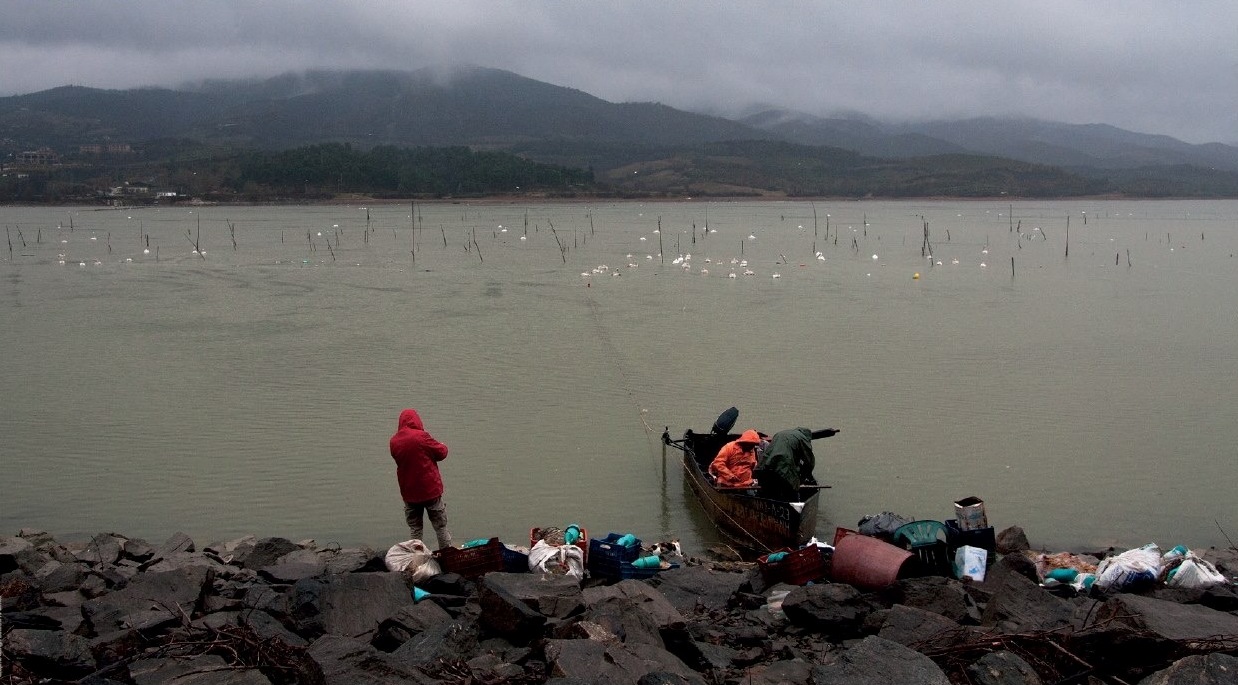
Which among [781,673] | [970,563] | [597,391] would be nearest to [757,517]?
[970,563]

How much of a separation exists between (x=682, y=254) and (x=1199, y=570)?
82.7 feet

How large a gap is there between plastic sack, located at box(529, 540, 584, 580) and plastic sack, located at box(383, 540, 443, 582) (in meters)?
0.55

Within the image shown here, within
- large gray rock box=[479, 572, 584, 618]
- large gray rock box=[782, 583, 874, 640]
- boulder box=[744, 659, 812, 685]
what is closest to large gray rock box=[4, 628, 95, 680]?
large gray rock box=[479, 572, 584, 618]

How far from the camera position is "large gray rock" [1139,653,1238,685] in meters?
3.98

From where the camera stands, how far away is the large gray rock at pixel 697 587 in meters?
5.62

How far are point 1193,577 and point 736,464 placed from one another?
10.4 ft

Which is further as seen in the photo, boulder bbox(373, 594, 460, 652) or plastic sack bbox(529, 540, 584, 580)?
plastic sack bbox(529, 540, 584, 580)

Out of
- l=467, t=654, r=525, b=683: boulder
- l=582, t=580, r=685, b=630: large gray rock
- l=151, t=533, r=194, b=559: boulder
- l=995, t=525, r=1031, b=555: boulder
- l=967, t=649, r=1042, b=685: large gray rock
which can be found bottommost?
l=995, t=525, r=1031, b=555: boulder

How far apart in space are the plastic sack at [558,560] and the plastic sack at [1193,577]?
129 inches

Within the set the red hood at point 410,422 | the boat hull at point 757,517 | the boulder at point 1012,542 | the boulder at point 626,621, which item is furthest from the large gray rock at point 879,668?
the red hood at point 410,422

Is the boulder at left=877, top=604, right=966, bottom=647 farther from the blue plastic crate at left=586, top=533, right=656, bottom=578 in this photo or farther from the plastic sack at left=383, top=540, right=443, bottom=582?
the plastic sack at left=383, top=540, right=443, bottom=582

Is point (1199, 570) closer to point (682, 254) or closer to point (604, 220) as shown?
point (682, 254)

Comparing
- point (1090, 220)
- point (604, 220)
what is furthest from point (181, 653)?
point (1090, 220)

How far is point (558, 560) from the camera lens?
19.8ft
